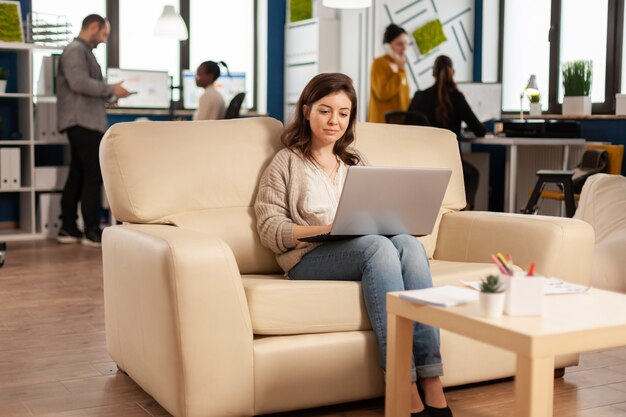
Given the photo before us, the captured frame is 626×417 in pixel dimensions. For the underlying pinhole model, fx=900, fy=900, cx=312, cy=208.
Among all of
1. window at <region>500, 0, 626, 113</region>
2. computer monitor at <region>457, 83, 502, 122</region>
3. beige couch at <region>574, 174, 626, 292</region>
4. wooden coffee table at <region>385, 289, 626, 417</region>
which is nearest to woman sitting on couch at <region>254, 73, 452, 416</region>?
wooden coffee table at <region>385, 289, 626, 417</region>

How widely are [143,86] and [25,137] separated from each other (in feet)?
3.45

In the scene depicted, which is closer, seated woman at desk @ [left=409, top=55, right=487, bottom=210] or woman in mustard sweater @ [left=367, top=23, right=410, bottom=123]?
seated woman at desk @ [left=409, top=55, right=487, bottom=210]

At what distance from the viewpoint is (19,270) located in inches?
194

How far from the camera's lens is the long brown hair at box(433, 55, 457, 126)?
6055 mm

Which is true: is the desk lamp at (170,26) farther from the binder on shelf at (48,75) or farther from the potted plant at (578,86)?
the potted plant at (578,86)

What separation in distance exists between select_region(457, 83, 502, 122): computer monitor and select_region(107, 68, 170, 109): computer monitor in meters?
2.44

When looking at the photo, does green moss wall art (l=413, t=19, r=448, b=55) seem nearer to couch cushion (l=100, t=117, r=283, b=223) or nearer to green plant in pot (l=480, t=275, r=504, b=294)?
couch cushion (l=100, t=117, r=283, b=223)

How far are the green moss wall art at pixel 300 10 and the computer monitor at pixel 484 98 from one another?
1490 mm

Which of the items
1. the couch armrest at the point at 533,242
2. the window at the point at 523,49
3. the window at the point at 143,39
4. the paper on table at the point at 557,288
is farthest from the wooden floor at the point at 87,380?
the window at the point at 523,49

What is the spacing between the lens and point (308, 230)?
2.63 m

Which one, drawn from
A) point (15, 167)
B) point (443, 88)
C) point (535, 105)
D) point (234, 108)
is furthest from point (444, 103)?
point (15, 167)

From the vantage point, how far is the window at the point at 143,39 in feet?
24.5

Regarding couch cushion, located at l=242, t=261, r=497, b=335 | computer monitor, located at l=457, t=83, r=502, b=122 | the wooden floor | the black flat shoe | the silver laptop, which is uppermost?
computer monitor, located at l=457, t=83, r=502, b=122

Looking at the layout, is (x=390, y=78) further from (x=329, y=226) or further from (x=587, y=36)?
(x=329, y=226)
